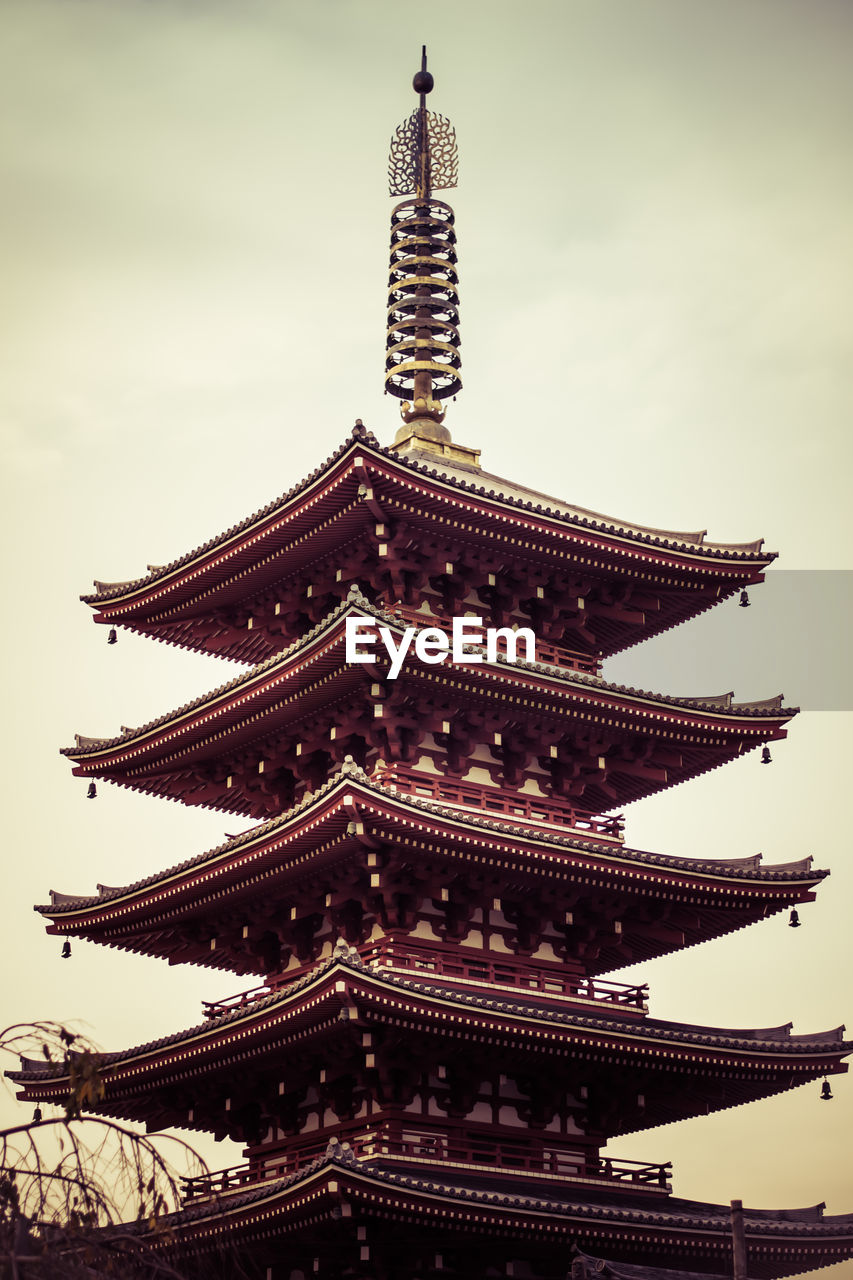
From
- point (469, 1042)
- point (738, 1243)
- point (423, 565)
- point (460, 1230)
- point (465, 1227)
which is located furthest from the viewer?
point (423, 565)

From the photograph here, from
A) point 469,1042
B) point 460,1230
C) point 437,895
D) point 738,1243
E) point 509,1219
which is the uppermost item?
point 437,895

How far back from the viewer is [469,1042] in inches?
1180

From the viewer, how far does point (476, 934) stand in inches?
1280

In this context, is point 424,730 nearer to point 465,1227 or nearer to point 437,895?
point 437,895

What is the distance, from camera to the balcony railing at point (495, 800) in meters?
32.2

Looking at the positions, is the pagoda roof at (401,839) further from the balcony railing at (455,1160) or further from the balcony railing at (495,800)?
the balcony railing at (455,1160)

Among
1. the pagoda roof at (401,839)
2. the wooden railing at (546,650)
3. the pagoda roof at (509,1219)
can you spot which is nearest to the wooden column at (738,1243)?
the pagoda roof at (509,1219)

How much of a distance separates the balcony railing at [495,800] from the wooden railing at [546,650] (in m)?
3.02

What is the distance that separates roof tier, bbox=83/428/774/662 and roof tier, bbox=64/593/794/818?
2.73 metres

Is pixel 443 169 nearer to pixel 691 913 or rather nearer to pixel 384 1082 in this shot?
pixel 691 913

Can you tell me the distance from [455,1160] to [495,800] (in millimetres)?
7298

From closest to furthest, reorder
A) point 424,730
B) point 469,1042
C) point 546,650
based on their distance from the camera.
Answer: point 469,1042 → point 424,730 → point 546,650

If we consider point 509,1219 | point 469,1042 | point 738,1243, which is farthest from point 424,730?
point 738,1243

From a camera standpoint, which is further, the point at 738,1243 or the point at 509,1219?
the point at 509,1219
